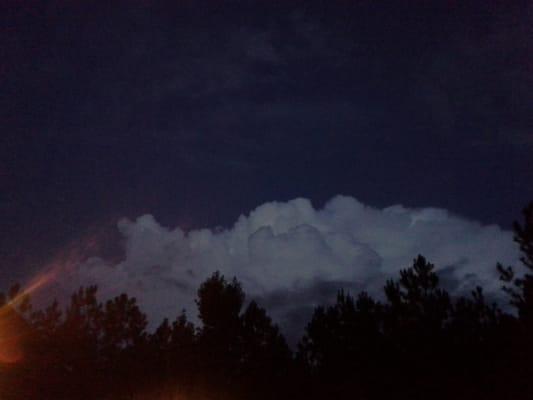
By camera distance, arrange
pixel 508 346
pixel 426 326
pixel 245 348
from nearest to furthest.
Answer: pixel 508 346, pixel 426 326, pixel 245 348

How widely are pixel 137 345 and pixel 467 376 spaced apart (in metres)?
21.8

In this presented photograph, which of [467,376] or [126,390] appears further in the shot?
[126,390]

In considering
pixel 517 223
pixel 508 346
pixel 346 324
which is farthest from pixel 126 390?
pixel 517 223

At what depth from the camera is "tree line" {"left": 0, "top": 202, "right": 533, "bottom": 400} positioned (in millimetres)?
20328

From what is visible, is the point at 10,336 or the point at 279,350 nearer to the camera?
the point at 10,336

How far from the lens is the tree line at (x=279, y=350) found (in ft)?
66.7

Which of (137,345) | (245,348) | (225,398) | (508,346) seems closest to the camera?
(508,346)

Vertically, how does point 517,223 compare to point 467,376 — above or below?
above

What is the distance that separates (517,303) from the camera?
2019 cm

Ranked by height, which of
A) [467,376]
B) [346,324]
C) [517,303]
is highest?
[346,324]

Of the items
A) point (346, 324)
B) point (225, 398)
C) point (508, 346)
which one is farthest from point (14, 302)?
point (508, 346)

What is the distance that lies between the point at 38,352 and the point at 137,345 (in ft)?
22.9

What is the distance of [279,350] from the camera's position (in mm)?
33344

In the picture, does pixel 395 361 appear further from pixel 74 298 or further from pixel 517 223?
pixel 74 298
